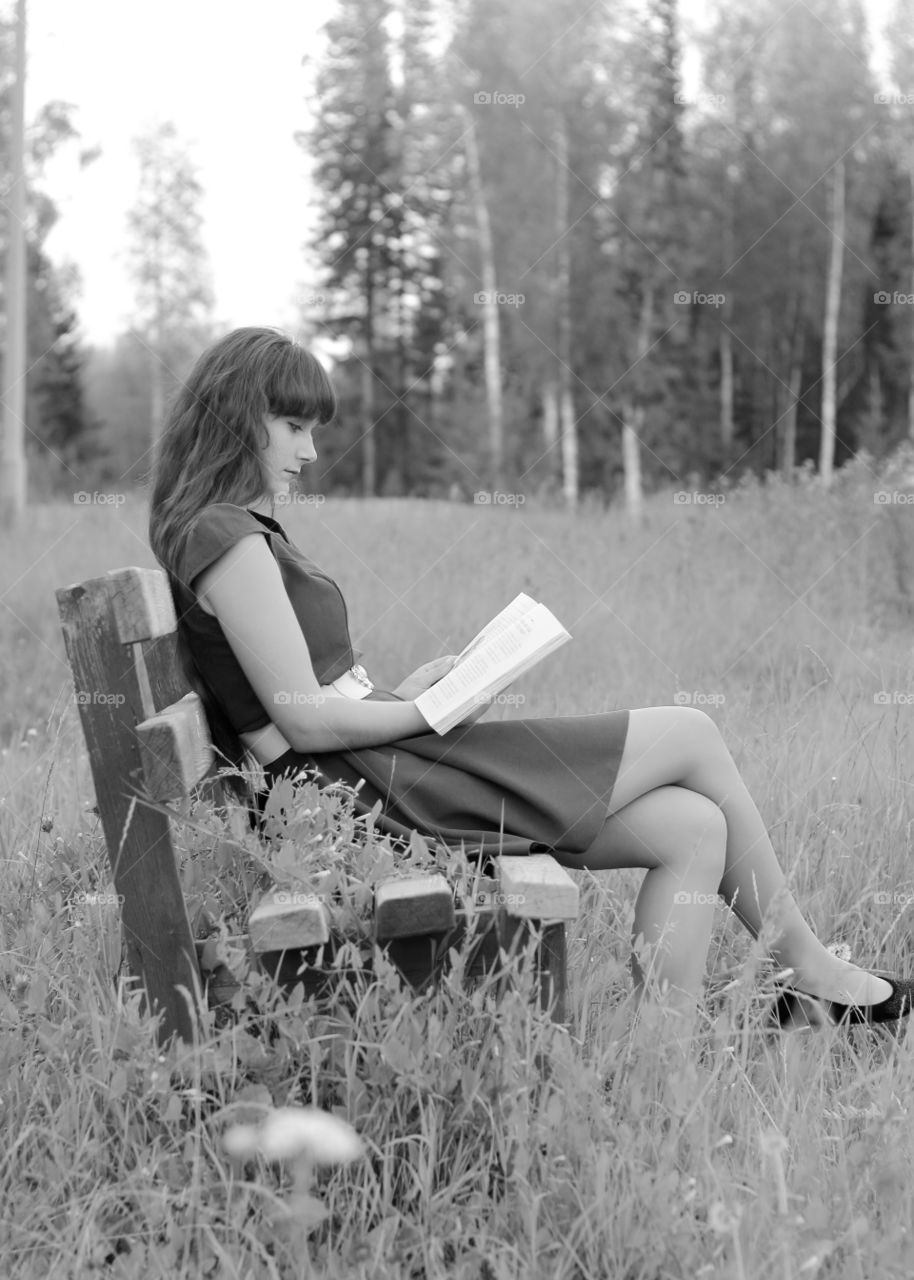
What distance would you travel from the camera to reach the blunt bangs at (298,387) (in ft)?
7.30

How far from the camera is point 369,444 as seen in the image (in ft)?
77.3

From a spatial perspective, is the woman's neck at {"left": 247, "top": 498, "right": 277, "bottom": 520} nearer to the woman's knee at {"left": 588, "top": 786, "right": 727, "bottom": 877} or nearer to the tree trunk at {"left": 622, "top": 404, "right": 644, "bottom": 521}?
the woman's knee at {"left": 588, "top": 786, "right": 727, "bottom": 877}

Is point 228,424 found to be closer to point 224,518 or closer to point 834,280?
point 224,518

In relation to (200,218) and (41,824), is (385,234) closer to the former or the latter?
(200,218)

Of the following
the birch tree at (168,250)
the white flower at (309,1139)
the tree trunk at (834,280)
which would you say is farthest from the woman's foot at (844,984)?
the birch tree at (168,250)

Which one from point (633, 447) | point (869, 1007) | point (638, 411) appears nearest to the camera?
point (869, 1007)

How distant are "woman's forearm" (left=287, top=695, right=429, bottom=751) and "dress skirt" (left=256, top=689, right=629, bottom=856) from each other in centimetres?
3

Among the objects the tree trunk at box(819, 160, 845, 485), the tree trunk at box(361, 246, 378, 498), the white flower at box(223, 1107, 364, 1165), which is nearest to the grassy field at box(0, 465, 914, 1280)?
the white flower at box(223, 1107, 364, 1165)

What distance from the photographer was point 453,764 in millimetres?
2127

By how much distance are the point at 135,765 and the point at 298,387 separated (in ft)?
2.82

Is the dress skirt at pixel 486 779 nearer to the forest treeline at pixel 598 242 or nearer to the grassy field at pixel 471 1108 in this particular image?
the grassy field at pixel 471 1108

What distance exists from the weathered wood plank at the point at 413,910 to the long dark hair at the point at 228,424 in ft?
2.21

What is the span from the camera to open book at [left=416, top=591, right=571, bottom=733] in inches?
78.0

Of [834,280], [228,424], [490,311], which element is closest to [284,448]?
[228,424]
